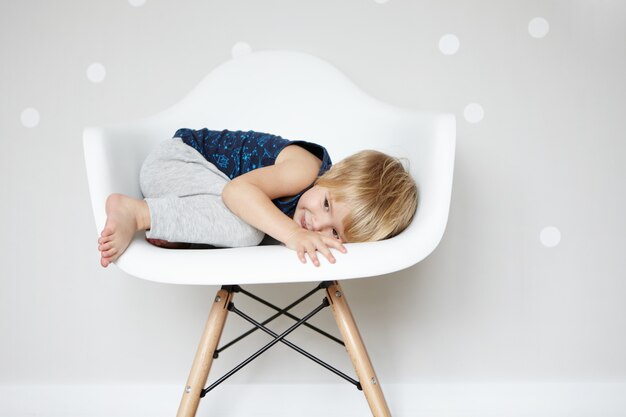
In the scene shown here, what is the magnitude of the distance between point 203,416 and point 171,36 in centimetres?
81

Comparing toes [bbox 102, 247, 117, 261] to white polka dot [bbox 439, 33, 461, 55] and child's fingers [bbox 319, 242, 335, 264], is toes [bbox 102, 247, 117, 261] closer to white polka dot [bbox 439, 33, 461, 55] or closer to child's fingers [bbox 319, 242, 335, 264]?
child's fingers [bbox 319, 242, 335, 264]

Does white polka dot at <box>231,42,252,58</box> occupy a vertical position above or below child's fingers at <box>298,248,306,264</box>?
above

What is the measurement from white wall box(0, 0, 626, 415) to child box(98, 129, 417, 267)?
1.14 feet

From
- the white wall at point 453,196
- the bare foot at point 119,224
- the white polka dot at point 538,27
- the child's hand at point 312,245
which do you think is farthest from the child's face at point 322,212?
the white polka dot at point 538,27

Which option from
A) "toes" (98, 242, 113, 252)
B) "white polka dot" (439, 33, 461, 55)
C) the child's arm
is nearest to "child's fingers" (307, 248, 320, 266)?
the child's arm

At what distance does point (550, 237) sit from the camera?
1.30 metres

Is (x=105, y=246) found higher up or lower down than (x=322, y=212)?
lower down

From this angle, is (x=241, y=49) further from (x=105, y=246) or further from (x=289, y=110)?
(x=105, y=246)

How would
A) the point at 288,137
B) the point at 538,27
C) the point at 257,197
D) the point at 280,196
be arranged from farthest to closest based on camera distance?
the point at 538,27 < the point at 288,137 < the point at 280,196 < the point at 257,197

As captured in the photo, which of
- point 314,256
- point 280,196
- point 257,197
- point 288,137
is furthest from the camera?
point 288,137

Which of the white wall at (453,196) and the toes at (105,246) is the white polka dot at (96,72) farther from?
the toes at (105,246)

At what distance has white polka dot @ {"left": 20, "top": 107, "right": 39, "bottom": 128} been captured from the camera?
129 centimetres

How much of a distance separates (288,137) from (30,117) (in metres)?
0.59

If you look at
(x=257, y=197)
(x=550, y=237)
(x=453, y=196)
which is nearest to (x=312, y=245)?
(x=257, y=197)
